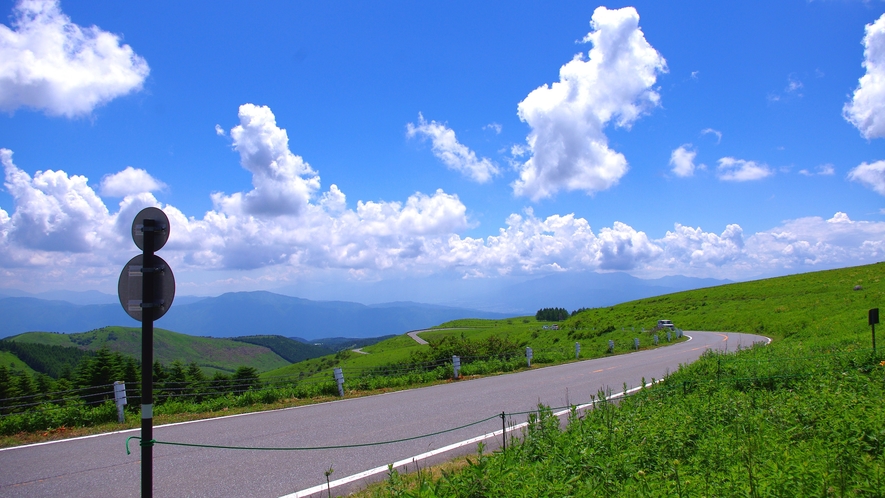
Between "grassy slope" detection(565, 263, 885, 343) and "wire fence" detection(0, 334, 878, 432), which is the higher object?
"wire fence" detection(0, 334, 878, 432)

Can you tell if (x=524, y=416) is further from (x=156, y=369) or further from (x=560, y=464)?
(x=156, y=369)

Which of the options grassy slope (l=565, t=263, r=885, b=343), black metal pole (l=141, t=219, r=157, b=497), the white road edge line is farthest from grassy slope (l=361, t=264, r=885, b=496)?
grassy slope (l=565, t=263, r=885, b=343)

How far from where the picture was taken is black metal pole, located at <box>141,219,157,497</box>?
3770 millimetres

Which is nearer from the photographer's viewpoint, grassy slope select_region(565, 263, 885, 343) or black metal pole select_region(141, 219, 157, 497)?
black metal pole select_region(141, 219, 157, 497)

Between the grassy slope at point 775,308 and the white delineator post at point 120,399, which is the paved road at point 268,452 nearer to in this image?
the white delineator post at point 120,399

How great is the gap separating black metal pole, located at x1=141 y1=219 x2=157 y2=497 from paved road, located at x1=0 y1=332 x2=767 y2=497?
7.59 ft

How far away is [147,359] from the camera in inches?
152

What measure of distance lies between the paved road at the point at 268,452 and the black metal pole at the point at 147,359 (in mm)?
2314

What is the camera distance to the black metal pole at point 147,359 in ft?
12.4

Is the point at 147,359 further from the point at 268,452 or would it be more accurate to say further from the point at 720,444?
the point at 720,444

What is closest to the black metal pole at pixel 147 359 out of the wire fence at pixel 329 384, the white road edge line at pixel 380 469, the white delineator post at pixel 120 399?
the white road edge line at pixel 380 469

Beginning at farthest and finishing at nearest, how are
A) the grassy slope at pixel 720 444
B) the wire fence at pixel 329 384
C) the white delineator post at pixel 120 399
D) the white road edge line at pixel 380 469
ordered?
the white delineator post at pixel 120 399
the wire fence at pixel 329 384
the white road edge line at pixel 380 469
the grassy slope at pixel 720 444

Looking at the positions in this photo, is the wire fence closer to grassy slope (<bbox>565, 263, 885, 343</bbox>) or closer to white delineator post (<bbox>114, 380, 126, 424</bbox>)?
white delineator post (<bbox>114, 380, 126, 424</bbox>)

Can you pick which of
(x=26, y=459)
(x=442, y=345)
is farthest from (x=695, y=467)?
(x=442, y=345)
